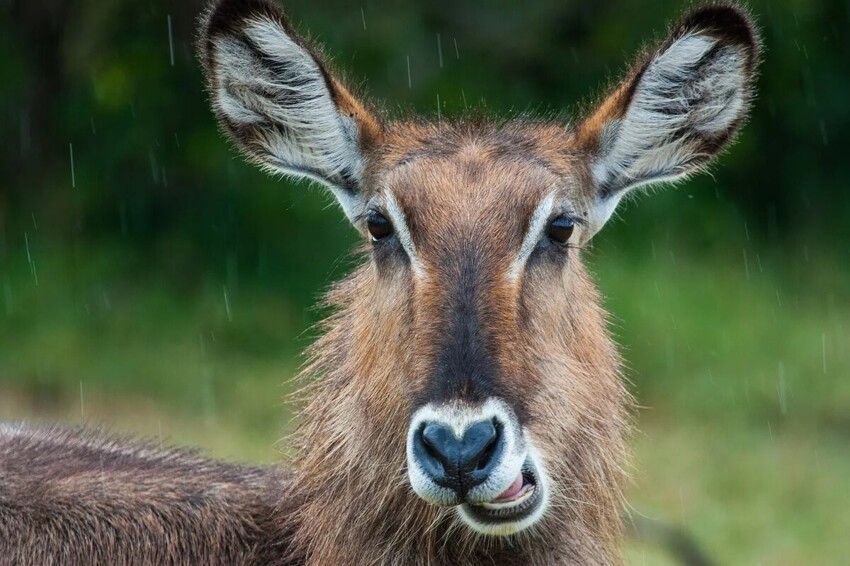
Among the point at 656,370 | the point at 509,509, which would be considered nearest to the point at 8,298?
the point at 656,370

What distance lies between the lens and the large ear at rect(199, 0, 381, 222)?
16.4 feet

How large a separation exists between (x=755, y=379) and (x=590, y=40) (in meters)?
3.78

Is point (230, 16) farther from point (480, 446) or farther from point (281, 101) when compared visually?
point (480, 446)

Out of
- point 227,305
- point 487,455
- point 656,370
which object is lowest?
point 656,370

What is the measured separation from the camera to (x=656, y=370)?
11047 mm

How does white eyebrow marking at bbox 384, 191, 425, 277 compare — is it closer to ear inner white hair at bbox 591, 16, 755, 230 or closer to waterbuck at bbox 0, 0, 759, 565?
waterbuck at bbox 0, 0, 759, 565

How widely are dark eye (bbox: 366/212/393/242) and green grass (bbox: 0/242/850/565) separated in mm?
4453

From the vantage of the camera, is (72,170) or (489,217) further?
(72,170)

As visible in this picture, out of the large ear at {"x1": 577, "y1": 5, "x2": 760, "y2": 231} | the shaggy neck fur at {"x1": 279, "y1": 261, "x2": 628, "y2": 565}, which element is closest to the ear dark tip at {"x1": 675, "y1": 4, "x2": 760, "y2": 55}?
the large ear at {"x1": 577, "y1": 5, "x2": 760, "y2": 231}

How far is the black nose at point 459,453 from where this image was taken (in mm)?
4012

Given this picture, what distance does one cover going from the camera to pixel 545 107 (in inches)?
497

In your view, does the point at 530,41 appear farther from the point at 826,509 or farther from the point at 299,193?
the point at 826,509

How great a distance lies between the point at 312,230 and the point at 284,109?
6.89m

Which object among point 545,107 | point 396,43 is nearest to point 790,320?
point 545,107
